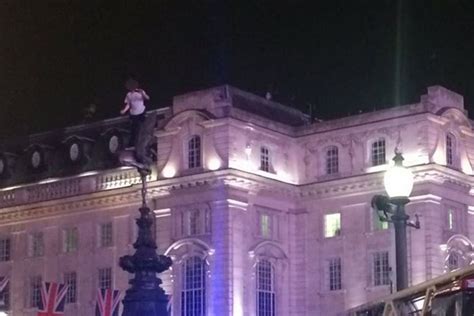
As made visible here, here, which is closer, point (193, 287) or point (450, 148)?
point (450, 148)

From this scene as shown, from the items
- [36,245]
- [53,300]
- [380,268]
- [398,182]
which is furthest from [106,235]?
[398,182]

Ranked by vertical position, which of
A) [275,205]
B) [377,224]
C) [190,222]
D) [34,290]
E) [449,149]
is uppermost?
[449,149]

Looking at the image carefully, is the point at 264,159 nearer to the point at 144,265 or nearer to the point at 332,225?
the point at 332,225

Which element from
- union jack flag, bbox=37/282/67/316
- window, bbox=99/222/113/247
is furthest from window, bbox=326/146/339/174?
union jack flag, bbox=37/282/67/316

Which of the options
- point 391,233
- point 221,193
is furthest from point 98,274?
point 391,233

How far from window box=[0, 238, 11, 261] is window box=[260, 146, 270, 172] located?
19.9 m

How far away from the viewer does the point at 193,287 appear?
68.7m

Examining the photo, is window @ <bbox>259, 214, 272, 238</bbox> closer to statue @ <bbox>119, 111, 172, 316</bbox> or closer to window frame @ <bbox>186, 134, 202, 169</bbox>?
window frame @ <bbox>186, 134, 202, 169</bbox>

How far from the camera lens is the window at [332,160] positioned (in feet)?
234

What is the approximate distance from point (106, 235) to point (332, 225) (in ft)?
47.7

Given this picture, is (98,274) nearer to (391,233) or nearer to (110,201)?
(110,201)

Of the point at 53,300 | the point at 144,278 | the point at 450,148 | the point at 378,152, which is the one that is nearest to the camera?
the point at 144,278

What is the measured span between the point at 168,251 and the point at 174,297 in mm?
2697

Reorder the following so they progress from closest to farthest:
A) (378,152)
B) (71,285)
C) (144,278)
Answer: (144,278), (378,152), (71,285)
